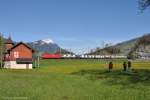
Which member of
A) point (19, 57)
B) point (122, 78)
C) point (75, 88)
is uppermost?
point (19, 57)

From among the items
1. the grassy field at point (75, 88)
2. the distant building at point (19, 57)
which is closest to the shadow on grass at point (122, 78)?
the grassy field at point (75, 88)

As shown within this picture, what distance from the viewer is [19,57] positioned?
3708 inches

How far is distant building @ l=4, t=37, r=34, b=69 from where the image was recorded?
85.8 meters

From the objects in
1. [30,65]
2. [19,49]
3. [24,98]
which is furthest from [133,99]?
[19,49]

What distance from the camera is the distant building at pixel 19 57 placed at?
85.8 m

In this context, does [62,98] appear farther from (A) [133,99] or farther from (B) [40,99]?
Answer: (A) [133,99]

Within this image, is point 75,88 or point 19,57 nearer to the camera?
point 75,88

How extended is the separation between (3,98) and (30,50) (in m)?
83.0

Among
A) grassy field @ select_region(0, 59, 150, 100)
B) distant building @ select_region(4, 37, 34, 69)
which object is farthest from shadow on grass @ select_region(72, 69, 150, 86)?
distant building @ select_region(4, 37, 34, 69)

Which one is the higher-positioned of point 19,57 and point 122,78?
point 19,57

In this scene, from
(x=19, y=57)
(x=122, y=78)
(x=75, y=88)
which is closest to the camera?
(x=75, y=88)

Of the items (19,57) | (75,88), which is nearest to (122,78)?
(75,88)

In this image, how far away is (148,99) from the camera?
19.1m

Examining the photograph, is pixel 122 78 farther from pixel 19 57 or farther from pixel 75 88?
pixel 19 57
